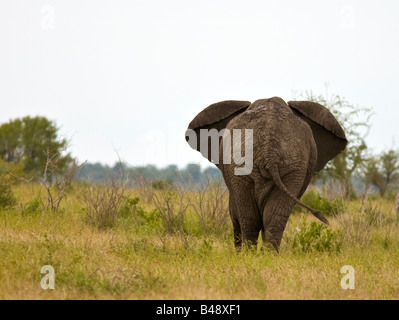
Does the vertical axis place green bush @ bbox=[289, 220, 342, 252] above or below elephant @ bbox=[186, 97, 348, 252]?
below

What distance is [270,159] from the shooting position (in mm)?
5996

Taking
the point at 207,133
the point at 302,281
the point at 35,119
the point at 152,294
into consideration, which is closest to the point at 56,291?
the point at 152,294

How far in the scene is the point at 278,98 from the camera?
264 inches

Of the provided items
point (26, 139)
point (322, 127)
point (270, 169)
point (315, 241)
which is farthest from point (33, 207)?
point (26, 139)

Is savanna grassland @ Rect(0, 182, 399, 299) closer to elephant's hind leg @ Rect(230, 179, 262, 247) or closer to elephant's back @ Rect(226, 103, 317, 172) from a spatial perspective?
elephant's hind leg @ Rect(230, 179, 262, 247)

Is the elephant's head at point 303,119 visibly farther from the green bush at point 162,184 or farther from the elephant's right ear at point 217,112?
the green bush at point 162,184

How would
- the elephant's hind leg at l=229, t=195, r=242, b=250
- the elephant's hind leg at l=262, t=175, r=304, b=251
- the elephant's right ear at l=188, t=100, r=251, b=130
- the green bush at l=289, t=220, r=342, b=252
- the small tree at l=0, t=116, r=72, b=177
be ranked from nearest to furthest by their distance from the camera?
the elephant's hind leg at l=262, t=175, r=304, b=251 < the elephant's hind leg at l=229, t=195, r=242, b=250 < the elephant's right ear at l=188, t=100, r=251, b=130 < the green bush at l=289, t=220, r=342, b=252 < the small tree at l=0, t=116, r=72, b=177

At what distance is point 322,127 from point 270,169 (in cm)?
140

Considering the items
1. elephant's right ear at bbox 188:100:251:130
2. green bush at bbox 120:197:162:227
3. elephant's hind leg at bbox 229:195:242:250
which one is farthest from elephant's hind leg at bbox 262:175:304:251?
green bush at bbox 120:197:162:227

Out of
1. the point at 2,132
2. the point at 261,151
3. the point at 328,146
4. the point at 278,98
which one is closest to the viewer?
the point at 261,151

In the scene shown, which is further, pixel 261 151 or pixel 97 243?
pixel 97 243

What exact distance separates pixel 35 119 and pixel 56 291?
82.7 ft

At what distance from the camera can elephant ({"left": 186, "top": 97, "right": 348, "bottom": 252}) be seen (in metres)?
6.11
